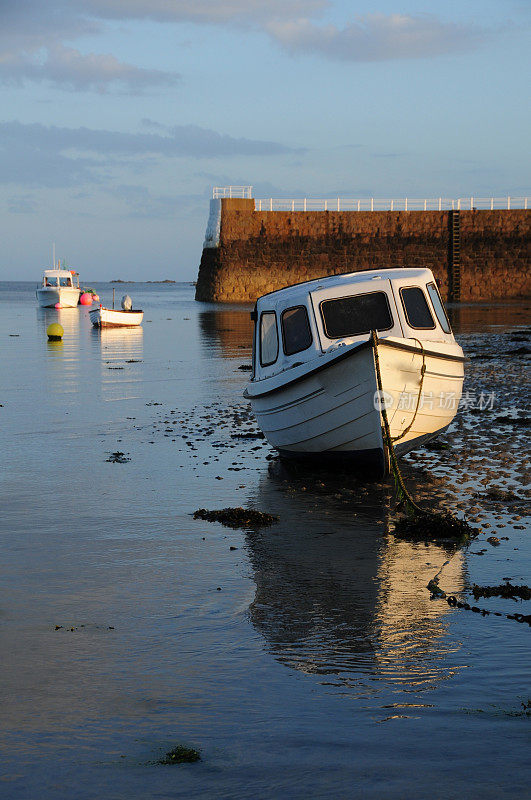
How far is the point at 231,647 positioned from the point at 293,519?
12.3 ft

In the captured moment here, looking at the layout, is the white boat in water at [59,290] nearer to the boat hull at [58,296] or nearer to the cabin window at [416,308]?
the boat hull at [58,296]

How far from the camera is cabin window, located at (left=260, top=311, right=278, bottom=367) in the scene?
12555 millimetres

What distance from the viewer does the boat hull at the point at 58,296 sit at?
72000 mm

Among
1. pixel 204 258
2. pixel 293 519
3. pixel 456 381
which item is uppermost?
pixel 204 258

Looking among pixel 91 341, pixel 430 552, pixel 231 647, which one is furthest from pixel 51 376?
pixel 231 647

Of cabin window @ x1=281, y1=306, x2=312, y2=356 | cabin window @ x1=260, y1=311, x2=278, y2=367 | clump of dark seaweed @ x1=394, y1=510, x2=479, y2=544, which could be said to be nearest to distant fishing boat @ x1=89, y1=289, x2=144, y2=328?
cabin window @ x1=260, y1=311, x2=278, y2=367

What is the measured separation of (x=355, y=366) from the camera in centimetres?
1061

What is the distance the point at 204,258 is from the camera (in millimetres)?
69688

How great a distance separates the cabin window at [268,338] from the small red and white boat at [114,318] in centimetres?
3409

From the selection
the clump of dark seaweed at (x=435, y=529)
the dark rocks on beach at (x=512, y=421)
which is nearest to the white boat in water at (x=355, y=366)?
the clump of dark seaweed at (x=435, y=529)

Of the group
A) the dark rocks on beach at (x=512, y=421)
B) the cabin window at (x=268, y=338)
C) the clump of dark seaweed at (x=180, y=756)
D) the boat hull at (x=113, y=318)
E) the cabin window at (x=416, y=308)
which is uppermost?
the cabin window at (x=416, y=308)

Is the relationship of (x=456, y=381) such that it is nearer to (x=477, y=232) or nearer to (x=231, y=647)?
(x=231, y=647)

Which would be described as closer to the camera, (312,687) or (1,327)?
(312,687)

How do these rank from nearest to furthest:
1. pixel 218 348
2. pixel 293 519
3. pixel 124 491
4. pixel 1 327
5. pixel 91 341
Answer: pixel 293 519, pixel 124 491, pixel 218 348, pixel 91 341, pixel 1 327
